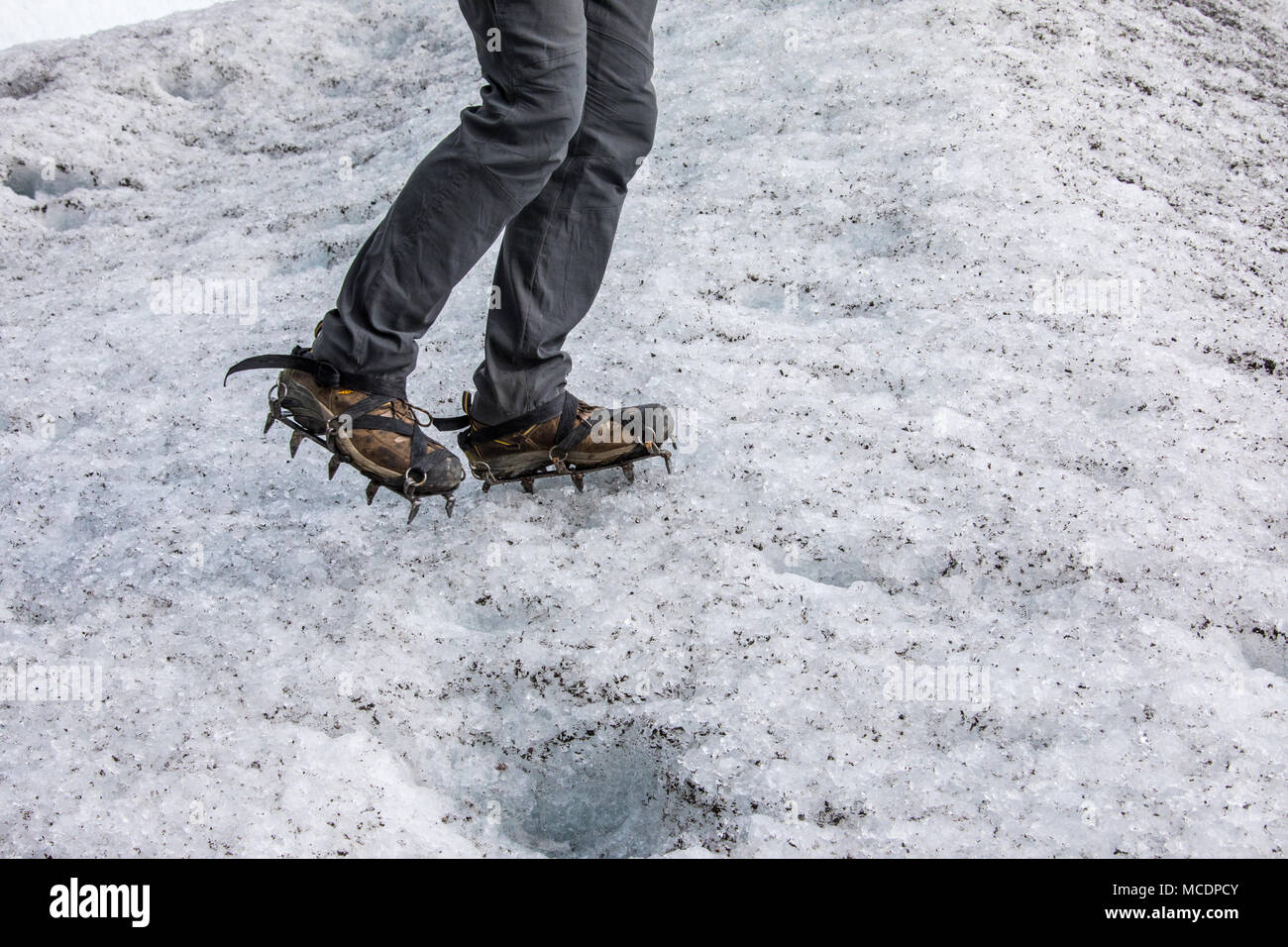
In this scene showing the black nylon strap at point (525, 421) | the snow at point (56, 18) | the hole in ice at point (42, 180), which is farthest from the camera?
the snow at point (56, 18)

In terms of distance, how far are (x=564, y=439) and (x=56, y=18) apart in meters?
14.6

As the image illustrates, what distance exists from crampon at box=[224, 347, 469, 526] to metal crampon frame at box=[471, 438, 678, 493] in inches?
9.9

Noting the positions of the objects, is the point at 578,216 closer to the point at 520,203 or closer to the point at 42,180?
the point at 520,203

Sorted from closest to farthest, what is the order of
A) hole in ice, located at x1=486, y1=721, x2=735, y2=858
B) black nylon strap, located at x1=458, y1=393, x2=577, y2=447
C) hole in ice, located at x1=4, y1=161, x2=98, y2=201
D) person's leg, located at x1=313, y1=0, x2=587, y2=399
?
1. hole in ice, located at x1=486, y1=721, x2=735, y2=858
2. person's leg, located at x1=313, y1=0, x2=587, y2=399
3. black nylon strap, located at x1=458, y1=393, x2=577, y2=447
4. hole in ice, located at x1=4, y1=161, x2=98, y2=201

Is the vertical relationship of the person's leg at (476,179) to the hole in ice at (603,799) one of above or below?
above

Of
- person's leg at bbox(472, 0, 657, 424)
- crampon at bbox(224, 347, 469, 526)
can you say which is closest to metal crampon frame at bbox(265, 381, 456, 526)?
crampon at bbox(224, 347, 469, 526)

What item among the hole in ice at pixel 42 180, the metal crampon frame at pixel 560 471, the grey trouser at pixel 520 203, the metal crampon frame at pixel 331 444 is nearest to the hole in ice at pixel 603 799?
the metal crampon frame at pixel 331 444

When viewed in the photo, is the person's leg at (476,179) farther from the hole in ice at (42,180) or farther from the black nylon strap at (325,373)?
the hole in ice at (42,180)

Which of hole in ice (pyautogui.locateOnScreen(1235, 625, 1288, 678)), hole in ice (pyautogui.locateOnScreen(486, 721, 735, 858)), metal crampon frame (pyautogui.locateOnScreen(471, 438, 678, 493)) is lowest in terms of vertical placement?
hole in ice (pyautogui.locateOnScreen(486, 721, 735, 858))

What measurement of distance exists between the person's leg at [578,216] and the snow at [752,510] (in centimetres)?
56

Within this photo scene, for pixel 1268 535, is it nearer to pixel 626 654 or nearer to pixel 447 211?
pixel 626 654

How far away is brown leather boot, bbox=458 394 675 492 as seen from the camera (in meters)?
2.97

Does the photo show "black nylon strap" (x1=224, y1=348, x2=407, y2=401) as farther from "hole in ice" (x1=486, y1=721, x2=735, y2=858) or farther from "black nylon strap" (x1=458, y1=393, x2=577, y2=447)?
"hole in ice" (x1=486, y1=721, x2=735, y2=858)

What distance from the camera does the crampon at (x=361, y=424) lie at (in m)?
2.59
